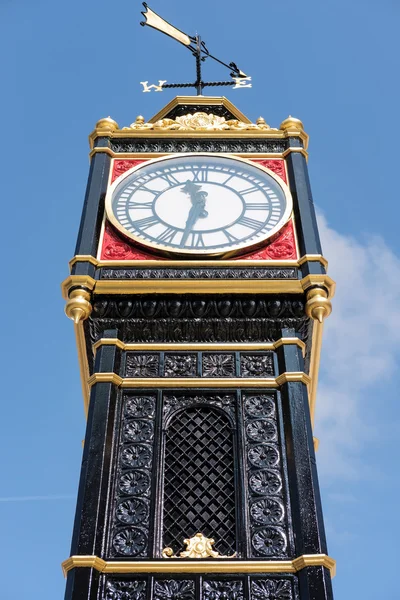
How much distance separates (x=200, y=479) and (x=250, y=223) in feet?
12.3

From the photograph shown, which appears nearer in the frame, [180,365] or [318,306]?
[180,365]

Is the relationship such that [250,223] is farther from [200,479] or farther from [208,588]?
[208,588]

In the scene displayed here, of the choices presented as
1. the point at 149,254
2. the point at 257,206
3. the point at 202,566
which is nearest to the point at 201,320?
the point at 149,254

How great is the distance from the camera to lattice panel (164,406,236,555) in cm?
996

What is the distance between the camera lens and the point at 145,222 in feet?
42.7

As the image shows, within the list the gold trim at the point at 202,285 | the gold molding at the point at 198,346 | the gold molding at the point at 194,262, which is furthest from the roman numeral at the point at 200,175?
the gold molding at the point at 198,346

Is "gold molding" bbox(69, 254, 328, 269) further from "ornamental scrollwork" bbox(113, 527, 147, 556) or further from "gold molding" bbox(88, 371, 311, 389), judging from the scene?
"ornamental scrollwork" bbox(113, 527, 147, 556)

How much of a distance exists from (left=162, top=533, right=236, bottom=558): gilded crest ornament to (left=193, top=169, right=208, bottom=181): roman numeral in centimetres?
551

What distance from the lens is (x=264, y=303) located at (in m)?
11.8

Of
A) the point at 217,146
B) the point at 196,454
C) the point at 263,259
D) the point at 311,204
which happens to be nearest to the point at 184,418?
the point at 196,454

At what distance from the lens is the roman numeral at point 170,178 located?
45.3 ft

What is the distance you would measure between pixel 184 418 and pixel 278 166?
4.43 meters

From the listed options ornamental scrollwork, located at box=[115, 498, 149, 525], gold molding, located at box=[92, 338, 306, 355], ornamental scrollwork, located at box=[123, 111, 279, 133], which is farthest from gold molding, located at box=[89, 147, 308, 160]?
ornamental scrollwork, located at box=[115, 498, 149, 525]

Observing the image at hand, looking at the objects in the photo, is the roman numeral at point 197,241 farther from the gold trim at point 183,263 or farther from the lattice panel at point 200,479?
the lattice panel at point 200,479
